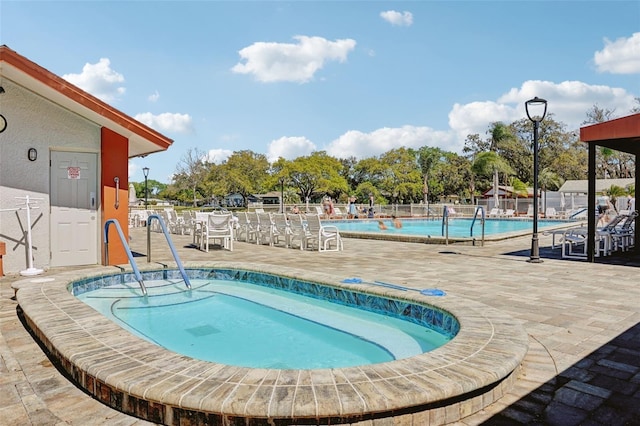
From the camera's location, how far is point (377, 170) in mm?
52250

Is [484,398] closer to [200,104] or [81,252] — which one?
[81,252]

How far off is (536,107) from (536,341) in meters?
6.24

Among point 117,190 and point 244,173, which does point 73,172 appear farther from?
point 244,173

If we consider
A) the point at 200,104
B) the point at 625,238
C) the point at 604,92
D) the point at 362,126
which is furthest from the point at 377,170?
the point at 625,238

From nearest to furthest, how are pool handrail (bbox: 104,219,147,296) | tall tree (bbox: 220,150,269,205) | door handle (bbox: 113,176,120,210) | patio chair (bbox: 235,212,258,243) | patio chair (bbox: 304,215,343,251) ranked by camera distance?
pool handrail (bbox: 104,219,147,296)
door handle (bbox: 113,176,120,210)
patio chair (bbox: 304,215,343,251)
patio chair (bbox: 235,212,258,243)
tall tree (bbox: 220,150,269,205)

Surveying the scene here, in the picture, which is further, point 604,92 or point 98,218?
point 604,92

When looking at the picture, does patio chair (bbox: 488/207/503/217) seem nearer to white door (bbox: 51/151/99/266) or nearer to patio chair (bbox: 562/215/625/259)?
patio chair (bbox: 562/215/625/259)

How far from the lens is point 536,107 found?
848 cm

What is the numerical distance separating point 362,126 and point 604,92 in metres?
24.9

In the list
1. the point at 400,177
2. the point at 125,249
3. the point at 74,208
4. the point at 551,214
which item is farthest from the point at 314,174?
A: the point at 125,249

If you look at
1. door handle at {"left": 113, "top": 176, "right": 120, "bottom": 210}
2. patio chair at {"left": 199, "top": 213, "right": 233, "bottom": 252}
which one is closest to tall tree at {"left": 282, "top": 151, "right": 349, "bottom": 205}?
patio chair at {"left": 199, "top": 213, "right": 233, "bottom": 252}

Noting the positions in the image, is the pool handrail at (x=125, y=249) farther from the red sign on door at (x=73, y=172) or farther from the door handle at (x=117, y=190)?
the red sign on door at (x=73, y=172)

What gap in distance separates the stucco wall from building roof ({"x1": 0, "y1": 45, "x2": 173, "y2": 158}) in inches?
8.3

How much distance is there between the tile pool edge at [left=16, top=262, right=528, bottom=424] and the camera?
7.05ft
